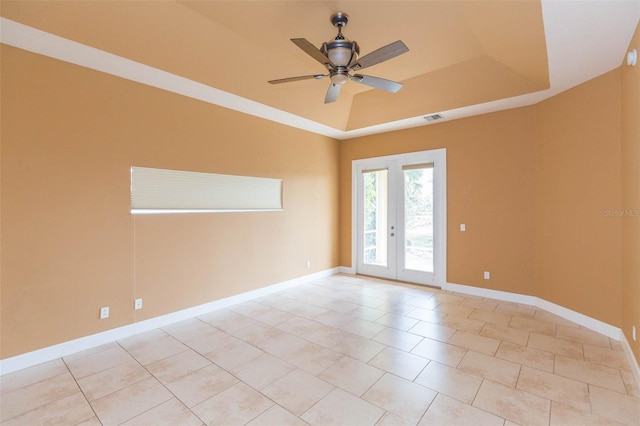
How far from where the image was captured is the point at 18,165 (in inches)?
106

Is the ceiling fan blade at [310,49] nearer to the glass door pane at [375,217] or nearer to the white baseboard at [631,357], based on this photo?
the glass door pane at [375,217]

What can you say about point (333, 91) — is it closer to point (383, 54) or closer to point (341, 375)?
point (383, 54)

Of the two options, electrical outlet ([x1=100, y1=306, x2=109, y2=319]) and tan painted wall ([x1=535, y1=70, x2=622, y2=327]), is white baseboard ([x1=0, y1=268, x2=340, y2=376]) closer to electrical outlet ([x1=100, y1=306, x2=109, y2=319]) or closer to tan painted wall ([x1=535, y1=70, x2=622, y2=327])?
electrical outlet ([x1=100, y1=306, x2=109, y2=319])

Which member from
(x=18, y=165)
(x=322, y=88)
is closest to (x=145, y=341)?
(x=18, y=165)

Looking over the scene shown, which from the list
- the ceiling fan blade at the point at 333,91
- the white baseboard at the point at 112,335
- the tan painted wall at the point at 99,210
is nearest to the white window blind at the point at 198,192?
the tan painted wall at the point at 99,210

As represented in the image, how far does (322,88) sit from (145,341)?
3.97 metres

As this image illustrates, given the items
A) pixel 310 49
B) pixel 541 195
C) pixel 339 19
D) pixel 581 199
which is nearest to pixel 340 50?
pixel 310 49

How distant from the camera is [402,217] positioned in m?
5.63

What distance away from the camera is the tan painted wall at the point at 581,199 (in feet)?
10.8

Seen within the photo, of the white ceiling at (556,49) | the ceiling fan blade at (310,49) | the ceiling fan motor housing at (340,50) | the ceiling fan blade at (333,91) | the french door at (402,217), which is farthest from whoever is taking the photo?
the french door at (402,217)

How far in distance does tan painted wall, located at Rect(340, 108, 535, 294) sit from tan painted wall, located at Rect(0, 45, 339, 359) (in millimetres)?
3267

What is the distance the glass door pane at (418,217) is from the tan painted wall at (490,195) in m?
0.34

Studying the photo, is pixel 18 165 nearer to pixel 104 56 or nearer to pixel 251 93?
pixel 104 56

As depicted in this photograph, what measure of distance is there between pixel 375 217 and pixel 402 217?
64 cm
